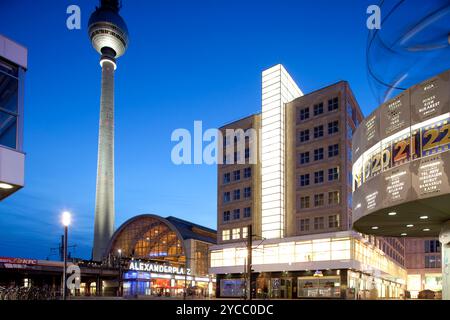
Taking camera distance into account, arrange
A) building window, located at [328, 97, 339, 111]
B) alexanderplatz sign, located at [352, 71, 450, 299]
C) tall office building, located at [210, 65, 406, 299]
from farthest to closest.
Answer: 1. building window, located at [328, 97, 339, 111]
2. tall office building, located at [210, 65, 406, 299]
3. alexanderplatz sign, located at [352, 71, 450, 299]

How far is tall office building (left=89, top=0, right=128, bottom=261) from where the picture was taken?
13825 centimetres

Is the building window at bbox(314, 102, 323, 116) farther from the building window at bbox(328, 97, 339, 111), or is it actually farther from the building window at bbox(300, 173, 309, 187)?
the building window at bbox(300, 173, 309, 187)

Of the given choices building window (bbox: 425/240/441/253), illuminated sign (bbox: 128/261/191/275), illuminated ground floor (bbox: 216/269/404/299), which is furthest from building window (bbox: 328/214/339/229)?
building window (bbox: 425/240/441/253)

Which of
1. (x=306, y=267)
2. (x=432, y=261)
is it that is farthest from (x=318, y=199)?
(x=432, y=261)

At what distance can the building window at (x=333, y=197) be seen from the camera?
71625 mm

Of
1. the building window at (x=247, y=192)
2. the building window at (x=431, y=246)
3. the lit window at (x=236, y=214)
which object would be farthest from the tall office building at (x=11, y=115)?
the building window at (x=431, y=246)

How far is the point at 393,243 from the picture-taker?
10850cm

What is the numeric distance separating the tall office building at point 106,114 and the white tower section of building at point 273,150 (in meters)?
70.1

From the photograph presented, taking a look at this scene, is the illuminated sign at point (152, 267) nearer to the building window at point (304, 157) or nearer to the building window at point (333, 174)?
the building window at point (304, 157)

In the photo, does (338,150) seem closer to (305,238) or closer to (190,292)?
(305,238)

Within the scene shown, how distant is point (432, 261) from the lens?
130m

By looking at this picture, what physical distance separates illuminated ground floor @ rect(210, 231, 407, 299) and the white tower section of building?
11.8 ft
